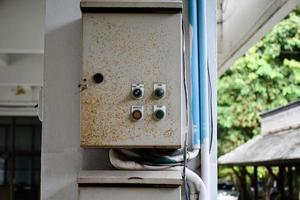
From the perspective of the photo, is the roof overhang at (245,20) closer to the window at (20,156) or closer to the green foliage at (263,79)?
the window at (20,156)

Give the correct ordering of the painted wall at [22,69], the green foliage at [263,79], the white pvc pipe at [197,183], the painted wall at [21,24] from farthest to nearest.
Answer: the green foliage at [263,79], the painted wall at [22,69], the painted wall at [21,24], the white pvc pipe at [197,183]

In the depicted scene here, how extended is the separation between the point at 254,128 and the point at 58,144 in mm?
15101

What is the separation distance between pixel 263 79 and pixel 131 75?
568 inches

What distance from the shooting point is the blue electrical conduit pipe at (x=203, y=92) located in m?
2.65

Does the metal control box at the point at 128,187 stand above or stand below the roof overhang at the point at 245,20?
below

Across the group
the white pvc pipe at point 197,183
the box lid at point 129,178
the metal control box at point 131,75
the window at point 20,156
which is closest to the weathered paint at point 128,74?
the metal control box at point 131,75

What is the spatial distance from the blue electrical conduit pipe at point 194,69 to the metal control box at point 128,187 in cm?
30

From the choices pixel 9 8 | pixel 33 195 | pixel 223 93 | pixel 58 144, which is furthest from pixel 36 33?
pixel 223 93

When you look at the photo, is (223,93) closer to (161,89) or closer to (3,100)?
(3,100)

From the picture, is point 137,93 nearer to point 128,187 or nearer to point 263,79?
point 128,187

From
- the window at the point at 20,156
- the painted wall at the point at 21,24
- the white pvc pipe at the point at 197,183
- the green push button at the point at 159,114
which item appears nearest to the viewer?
the green push button at the point at 159,114

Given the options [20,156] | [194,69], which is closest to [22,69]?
[20,156]

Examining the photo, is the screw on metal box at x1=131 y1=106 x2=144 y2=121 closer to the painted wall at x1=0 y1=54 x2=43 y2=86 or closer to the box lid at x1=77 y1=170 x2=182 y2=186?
the box lid at x1=77 y1=170 x2=182 y2=186

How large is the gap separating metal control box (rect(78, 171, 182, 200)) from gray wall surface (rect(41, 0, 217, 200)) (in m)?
0.23
